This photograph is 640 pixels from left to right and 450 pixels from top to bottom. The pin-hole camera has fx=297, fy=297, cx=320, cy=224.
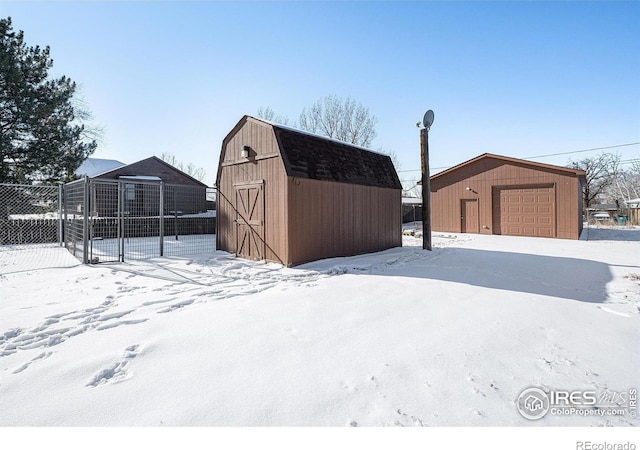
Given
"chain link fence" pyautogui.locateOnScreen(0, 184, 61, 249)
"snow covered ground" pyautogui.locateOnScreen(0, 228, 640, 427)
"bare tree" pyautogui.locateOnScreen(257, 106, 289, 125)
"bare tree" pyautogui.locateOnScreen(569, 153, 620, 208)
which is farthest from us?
"bare tree" pyautogui.locateOnScreen(569, 153, 620, 208)

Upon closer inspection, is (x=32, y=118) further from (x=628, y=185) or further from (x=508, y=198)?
(x=628, y=185)

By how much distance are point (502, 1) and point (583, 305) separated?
5105 mm

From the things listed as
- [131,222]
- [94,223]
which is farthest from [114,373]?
[131,222]

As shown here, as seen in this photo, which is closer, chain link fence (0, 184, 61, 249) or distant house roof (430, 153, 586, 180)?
chain link fence (0, 184, 61, 249)

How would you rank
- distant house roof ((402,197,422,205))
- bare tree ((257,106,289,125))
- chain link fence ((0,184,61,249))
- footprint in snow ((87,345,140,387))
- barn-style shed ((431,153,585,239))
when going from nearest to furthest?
footprint in snow ((87,345,140,387))
chain link fence ((0,184,61,249))
barn-style shed ((431,153,585,239))
bare tree ((257,106,289,125))
distant house roof ((402,197,422,205))

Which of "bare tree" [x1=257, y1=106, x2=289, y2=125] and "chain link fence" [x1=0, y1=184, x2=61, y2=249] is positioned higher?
"bare tree" [x1=257, y1=106, x2=289, y2=125]

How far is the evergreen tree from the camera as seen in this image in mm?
10102

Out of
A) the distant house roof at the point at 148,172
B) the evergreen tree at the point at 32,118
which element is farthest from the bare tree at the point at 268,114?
the evergreen tree at the point at 32,118

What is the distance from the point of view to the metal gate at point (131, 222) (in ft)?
22.4

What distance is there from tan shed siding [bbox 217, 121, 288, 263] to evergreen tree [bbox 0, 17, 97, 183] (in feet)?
25.9

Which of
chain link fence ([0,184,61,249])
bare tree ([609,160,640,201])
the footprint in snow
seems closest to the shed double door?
the footprint in snow

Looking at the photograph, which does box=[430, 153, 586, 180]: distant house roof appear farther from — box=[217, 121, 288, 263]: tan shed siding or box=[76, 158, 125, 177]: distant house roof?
box=[76, 158, 125, 177]: distant house roof

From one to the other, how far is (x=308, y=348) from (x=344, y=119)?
2491 cm

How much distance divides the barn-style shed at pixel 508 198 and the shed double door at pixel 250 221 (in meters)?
11.4
